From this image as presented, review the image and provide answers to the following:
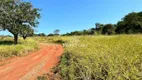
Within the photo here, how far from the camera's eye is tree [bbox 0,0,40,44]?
22.0 meters

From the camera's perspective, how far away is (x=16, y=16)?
Result: 23172 millimetres

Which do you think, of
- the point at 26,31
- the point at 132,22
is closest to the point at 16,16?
the point at 26,31

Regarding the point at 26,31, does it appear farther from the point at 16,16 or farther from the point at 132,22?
the point at 132,22

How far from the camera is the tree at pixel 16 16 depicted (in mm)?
21953

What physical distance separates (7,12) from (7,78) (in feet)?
50.5

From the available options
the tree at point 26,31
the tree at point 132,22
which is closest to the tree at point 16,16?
the tree at point 26,31

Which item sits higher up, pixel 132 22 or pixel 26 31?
pixel 132 22

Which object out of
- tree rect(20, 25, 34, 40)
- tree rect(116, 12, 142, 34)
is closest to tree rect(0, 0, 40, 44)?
tree rect(20, 25, 34, 40)

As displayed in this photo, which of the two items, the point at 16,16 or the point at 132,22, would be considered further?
the point at 132,22

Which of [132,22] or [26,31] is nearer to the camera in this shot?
[26,31]

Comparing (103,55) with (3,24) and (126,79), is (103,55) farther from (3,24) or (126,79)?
(3,24)

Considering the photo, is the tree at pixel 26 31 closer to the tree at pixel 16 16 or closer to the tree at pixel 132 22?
the tree at pixel 16 16

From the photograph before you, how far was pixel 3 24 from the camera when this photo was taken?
72.0 ft

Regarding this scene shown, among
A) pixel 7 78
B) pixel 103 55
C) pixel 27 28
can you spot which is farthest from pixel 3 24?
pixel 103 55
